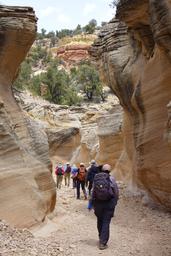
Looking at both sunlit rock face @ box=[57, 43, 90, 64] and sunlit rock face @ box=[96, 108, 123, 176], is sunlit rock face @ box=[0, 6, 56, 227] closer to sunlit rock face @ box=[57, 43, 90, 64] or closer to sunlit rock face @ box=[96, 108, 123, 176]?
sunlit rock face @ box=[96, 108, 123, 176]

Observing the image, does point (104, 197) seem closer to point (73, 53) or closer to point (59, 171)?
point (59, 171)

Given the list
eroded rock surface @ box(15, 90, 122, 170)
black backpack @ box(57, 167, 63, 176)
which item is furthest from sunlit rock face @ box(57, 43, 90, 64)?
black backpack @ box(57, 167, 63, 176)

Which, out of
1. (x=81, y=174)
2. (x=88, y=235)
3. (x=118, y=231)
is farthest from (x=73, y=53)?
(x=88, y=235)

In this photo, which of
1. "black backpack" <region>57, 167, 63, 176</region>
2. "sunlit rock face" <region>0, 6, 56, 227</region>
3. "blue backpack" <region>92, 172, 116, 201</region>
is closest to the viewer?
"blue backpack" <region>92, 172, 116, 201</region>

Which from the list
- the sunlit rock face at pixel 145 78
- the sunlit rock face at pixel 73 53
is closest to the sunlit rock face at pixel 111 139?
the sunlit rock face at pixel 145 78

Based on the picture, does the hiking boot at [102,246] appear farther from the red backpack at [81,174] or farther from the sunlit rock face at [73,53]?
the sunlit rock face at [73,53]

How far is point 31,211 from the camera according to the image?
11320 mm

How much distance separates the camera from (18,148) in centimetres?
1175

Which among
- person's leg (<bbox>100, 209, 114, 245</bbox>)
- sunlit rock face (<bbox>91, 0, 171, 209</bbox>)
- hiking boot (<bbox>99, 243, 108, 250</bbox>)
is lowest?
hiking boot (<bbox>99, 243, 108, 250</bbox>)

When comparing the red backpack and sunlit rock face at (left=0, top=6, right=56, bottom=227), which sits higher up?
sunlit rock face at (left=0, top=6, right=56, bottom=227)

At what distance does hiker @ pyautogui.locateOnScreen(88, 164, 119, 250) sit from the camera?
8.91m

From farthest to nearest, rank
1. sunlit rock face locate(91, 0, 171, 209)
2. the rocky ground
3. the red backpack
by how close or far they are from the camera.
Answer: the red backpack, sunlit rock face locate(91, 0, 171, 209), the rocky ground

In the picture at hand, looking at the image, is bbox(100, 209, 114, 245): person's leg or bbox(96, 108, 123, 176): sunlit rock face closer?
bbox(100, 209, 114, 245): person's leg

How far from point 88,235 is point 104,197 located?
1815 millimetres
